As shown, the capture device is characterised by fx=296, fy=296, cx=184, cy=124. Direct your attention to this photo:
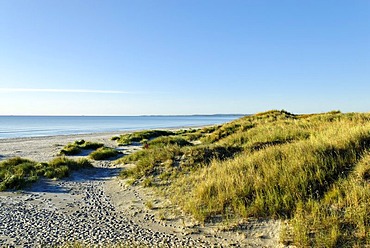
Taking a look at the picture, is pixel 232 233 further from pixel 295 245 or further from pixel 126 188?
pixel 126 188

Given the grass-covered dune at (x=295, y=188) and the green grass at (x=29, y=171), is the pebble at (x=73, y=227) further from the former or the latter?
the green grass at (x=29, y=171)

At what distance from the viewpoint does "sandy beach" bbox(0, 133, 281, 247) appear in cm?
631

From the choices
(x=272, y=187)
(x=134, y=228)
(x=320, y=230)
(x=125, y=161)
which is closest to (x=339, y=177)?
(x=272, y=187)

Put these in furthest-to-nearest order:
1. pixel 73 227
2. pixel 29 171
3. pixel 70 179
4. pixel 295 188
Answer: pixel 29 171 → pixel 70 179 → pixel 295 188 → pixel 73 227

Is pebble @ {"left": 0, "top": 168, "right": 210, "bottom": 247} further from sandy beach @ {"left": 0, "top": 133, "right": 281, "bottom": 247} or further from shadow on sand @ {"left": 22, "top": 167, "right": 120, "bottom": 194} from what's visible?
shadow on sand @ {"left": 22, "top": 167, "right": 120, "bottom": 194}

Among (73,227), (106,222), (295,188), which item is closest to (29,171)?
(73,227)

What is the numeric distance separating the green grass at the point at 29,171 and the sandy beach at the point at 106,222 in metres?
0.59

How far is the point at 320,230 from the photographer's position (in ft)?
19.2

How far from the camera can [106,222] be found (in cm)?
762

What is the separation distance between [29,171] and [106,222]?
7.16 metres

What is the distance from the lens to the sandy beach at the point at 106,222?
20.7 feet

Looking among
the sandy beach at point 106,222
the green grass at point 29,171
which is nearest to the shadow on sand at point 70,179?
the sandy beach at point 106,222

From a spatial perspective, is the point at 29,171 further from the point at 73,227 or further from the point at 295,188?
the point at 295,188

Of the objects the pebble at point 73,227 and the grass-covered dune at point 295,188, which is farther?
the pebble at point 73,227
